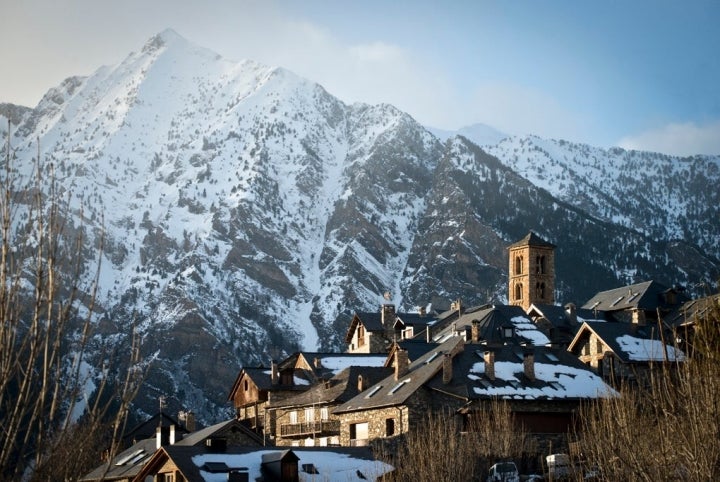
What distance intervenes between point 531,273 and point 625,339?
5143 centimetres

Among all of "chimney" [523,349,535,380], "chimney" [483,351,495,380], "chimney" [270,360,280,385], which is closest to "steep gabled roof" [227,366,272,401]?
"chimney" [270,360,280,385]

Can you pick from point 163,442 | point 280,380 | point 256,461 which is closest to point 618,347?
point 280,380

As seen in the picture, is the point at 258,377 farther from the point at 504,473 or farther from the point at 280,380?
the point at 504,473

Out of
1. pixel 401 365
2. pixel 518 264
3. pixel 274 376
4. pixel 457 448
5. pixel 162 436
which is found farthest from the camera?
pixel 518 264

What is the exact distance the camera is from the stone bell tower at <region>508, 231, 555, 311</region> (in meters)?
130

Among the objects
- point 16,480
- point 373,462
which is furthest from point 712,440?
point 373,462

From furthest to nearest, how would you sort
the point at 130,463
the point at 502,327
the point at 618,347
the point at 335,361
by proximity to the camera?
the point at 502,327 → the point at 335,361 → the point at 618,347 → the point at 130,463

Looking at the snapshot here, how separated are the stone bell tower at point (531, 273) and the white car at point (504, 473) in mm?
82157

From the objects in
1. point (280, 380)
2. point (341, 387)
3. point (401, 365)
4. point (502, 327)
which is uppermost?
point (502, 327)

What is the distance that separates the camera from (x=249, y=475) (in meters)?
49.6

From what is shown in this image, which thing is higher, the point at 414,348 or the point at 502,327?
the point at 502,327

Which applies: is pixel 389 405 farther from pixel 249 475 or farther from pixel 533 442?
pixel 249 475

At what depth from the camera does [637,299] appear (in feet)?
349

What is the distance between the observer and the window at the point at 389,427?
6025cm
